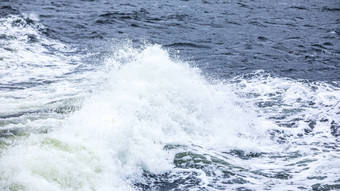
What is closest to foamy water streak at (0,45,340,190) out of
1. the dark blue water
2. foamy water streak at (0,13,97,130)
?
foamy water streak at (0,13,97,130)

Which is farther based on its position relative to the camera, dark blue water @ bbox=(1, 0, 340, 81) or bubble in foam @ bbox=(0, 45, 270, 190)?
dark blue water @ bbox=(1, 0, 340, 81)

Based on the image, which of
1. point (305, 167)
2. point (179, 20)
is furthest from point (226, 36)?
point (305, 167)

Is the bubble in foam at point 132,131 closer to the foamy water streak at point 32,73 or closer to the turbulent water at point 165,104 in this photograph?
the turbulent water at point 165,104

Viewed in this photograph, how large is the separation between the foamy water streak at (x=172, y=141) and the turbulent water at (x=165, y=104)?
0.02 meters

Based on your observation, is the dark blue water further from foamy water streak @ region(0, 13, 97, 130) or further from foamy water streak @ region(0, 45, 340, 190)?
foamy water streak @ region(0, 45, 340, 190)

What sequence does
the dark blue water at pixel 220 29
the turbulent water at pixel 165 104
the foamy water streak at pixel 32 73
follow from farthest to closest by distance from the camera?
the dark blue water at pixel 220 29 < the foamy water streak at pixel 32 73 < the turbulent water at pixel 165 104

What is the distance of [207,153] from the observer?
701cm

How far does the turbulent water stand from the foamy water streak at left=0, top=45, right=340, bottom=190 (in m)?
0.02

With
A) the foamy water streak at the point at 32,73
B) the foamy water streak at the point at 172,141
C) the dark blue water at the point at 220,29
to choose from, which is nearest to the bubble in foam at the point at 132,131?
the foamy water streak at the point at 172,141

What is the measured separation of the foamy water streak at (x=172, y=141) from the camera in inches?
228

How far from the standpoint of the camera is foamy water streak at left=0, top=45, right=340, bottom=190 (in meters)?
5.80

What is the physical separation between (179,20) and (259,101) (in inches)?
297

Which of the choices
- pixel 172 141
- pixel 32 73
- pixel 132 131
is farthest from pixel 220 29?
pixel 132 131

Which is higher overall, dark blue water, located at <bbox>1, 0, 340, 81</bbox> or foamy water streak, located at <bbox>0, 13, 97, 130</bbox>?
dark blue water, located at <bbox>1, 0, 340, 81</bbox>
